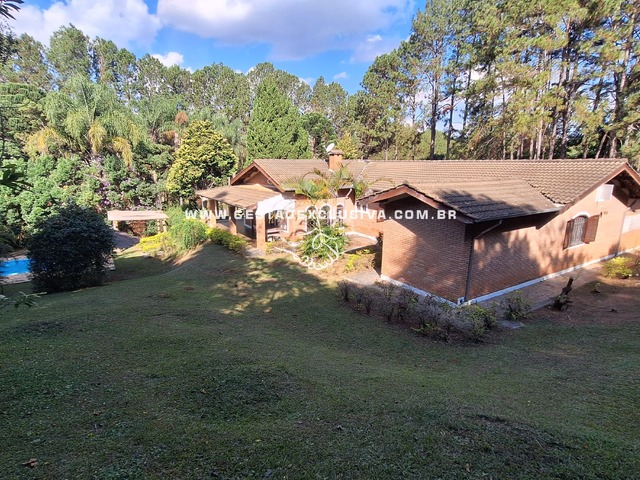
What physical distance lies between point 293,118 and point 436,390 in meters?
33.0

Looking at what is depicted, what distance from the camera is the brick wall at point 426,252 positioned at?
35.7 feet

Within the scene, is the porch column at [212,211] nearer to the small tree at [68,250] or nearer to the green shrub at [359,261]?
the small tree at [68,250]

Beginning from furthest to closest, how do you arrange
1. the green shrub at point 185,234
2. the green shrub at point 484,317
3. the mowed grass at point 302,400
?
the green shrub at point 185,234, the green shrub at point 484,317, the mowed grass at point 302,400

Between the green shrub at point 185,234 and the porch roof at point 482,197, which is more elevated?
the porch roof at point 482,197

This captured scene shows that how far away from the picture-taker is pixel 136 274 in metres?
16.7

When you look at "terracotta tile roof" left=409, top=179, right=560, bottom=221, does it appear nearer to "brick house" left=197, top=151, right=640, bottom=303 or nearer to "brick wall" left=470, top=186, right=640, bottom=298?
"brick house" left=197, top=151, right=640, bottom=303

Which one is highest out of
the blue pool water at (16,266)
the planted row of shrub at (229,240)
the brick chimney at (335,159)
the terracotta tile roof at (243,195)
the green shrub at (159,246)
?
the brick chimney at (335,159)

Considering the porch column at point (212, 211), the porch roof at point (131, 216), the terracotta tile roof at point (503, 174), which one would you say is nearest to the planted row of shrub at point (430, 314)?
the terracotta tile roof at point (503, 174)

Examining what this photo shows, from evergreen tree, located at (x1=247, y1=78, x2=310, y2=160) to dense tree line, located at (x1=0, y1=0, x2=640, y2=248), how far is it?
0.12m

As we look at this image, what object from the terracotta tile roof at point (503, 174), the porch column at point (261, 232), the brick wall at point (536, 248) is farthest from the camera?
the porch column at point (261, 232)

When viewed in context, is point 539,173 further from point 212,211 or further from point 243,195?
point 212,211

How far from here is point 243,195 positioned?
20.8 metres

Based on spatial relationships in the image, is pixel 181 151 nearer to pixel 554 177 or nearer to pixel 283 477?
pixel 554 177

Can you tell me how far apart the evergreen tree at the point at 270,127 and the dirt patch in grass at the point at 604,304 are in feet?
88.6
